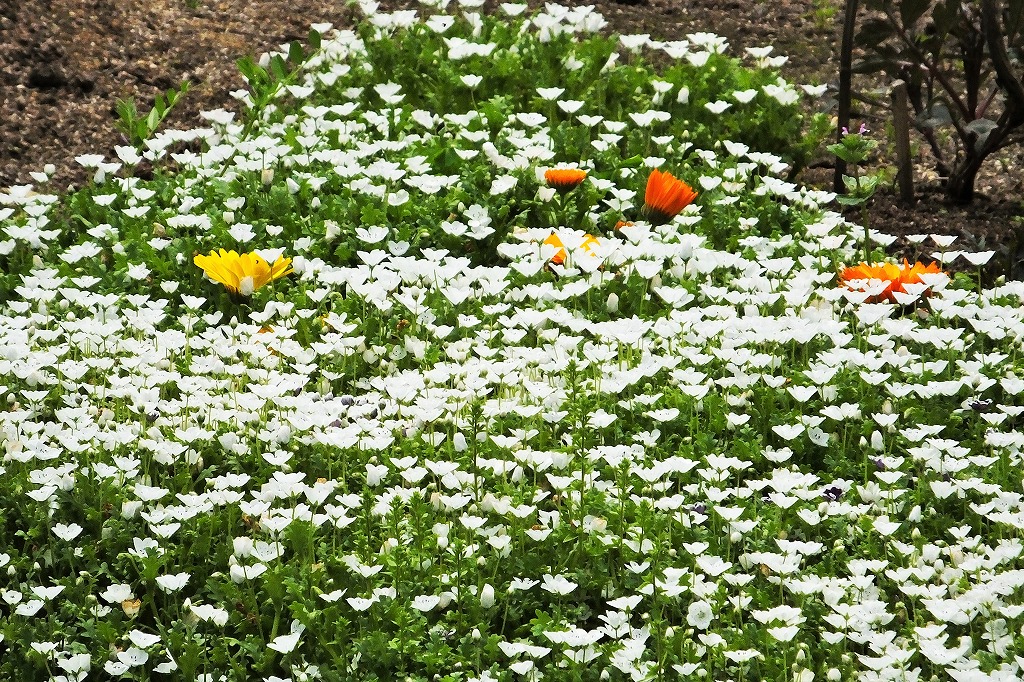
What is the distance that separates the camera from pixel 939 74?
468 cm

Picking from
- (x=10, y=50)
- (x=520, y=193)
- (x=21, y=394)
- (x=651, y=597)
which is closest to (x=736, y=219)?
(x=520, y=193)

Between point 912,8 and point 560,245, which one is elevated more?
point 912,8

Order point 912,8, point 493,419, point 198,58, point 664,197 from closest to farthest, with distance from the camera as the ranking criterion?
1. point 493,419
2. point 664,197
3. point 912,8
4. point 198,58

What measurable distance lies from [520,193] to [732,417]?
156 centimetres

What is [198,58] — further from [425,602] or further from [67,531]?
[425,602]

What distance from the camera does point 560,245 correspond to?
13.1 feet

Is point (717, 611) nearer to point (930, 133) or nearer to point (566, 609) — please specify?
point (566, 609)

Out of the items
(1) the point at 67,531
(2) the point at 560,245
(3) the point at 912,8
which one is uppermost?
(3) the point at 912,8

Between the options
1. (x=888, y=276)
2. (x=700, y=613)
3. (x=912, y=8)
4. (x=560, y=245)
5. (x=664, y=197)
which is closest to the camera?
(x=700, y=613)

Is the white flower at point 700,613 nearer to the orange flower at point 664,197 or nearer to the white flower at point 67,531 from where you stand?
the white flower at point 67,531

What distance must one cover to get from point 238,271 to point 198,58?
245 centimetres

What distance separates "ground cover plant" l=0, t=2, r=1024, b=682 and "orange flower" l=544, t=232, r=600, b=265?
0.02 m

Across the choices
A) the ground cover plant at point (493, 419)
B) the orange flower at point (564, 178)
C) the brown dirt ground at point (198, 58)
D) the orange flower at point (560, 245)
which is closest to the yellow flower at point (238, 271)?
the ground cover plant at point (493, 419)

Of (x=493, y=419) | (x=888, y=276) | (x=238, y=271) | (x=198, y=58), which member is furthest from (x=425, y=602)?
(x=198, y=58)
